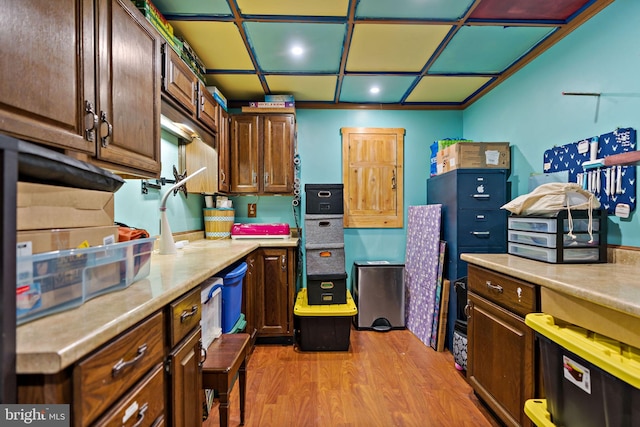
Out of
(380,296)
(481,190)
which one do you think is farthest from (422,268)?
(481,190)

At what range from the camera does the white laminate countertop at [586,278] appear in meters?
A: 0.99

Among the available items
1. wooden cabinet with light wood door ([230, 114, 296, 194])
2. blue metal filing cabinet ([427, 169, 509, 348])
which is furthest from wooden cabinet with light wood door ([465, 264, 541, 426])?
wooden cabinet with light wood door ([230, 114, 296, 194])

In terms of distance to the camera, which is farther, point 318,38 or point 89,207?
point 318,38

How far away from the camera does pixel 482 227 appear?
2576 mm

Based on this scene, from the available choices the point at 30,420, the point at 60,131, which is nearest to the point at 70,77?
the point at 60,131

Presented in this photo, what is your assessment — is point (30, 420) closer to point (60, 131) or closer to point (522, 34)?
point (60, 131)

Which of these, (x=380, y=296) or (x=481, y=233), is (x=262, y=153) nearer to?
(x=380, y=296)

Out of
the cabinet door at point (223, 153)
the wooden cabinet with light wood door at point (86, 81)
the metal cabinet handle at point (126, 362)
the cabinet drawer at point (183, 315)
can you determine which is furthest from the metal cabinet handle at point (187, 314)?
the cabinet door at point (223, 153)

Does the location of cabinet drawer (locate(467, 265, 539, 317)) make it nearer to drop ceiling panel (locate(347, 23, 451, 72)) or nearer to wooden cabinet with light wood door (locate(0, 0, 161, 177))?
drop ceiling panel (locate(347, 23, 451, 72))

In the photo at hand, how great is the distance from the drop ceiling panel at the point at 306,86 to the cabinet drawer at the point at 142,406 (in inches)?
101

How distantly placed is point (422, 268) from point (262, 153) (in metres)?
2.06

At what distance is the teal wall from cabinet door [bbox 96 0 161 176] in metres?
2.65

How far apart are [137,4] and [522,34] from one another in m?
2.52

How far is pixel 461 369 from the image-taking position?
7.55 feet
